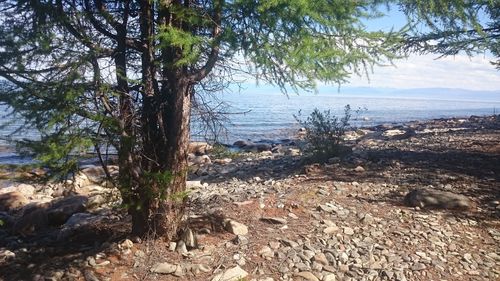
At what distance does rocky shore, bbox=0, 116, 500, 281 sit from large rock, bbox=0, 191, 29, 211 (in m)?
1.98

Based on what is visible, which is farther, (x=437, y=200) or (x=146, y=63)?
(x=437, y=200)

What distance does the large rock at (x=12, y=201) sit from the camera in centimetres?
1066

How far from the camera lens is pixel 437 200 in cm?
657

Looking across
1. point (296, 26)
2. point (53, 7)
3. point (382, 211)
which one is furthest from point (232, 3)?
point (382, 211)

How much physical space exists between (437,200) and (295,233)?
265 cm

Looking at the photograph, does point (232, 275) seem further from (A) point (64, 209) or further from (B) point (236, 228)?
(A) point (64, 209)

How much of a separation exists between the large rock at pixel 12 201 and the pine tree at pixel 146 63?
23.6 feet

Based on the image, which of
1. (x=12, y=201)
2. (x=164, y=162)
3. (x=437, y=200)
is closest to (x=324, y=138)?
(x=437, y=200)

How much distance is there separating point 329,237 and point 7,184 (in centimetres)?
1269

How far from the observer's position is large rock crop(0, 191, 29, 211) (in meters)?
10.7

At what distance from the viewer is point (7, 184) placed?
14.0 metres

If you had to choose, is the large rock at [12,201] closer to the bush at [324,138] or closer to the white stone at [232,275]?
the bush at [324,138]

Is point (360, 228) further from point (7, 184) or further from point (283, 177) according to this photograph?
point (7, 184)

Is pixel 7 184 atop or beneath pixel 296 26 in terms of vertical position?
beneath
